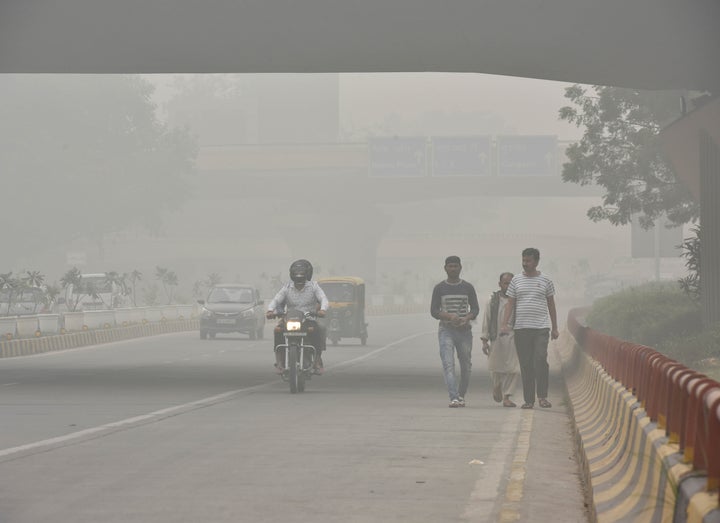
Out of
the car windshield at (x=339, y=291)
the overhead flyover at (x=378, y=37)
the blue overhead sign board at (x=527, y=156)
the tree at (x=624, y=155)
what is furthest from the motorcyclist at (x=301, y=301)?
the blue overhead sign board at (x=527, y=156)

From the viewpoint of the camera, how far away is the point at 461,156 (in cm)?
8538

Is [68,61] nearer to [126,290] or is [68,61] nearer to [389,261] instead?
[126,290]

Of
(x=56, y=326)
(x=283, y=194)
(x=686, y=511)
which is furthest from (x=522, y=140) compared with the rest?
(x=686, y=511)

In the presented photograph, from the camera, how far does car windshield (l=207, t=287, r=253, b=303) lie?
157 feet

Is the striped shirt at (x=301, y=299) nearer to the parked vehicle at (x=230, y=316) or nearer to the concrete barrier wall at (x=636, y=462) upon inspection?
the concrete barrier wall at (x=636, y=462)

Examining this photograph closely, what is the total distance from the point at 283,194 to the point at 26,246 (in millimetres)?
16953

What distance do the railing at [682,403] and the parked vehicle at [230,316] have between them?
33652 mm

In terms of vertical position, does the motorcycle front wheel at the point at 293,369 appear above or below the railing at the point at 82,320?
below

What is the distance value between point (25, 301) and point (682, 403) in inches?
1712

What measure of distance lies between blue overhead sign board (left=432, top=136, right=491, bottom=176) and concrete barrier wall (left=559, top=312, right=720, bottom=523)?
6905cm

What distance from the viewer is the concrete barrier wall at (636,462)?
20.2 ft

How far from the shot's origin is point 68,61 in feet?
92.9

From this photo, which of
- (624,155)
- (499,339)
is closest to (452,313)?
(499,339)

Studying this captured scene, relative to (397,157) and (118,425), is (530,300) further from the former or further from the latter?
(397,157)
